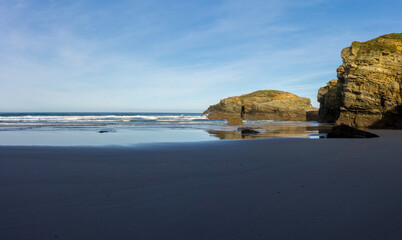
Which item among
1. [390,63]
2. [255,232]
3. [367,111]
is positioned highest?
[390,63]

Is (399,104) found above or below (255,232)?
above

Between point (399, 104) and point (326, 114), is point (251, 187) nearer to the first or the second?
point (399, 104)

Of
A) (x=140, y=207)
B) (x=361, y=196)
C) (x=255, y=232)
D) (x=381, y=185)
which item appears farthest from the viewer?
(x=381, y=185)

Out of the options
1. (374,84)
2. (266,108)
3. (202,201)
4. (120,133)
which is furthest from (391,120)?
(266,108)

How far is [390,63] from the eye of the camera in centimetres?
2036

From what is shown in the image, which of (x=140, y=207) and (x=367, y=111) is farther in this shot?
(x=367, y=111)

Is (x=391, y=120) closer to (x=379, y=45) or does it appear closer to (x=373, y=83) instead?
(x=373, y=83)

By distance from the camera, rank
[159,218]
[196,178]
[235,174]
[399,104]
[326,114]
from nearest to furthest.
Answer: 1. [159,218]
2. [196,178]
3. [235,174]
4. [399,104]
5. [326,114]

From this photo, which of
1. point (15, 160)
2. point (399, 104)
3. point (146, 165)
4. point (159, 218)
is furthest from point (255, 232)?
point (399, 104)

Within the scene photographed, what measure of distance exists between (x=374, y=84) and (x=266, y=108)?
35.6m

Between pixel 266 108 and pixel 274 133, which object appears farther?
pixel 266 108

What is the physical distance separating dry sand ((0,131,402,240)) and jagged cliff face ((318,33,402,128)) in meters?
17.6

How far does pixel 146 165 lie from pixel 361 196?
3.92 metres

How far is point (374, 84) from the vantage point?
2059 cm
